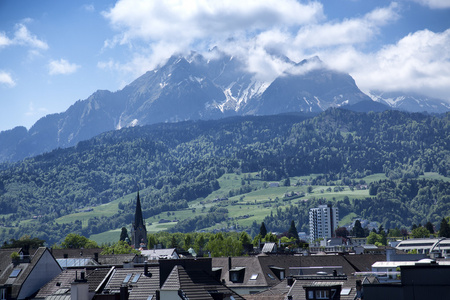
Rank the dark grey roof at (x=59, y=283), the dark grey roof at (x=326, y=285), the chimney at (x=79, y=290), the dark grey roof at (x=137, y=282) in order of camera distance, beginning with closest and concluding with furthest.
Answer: the chimney at (x=79, y=290), the dark grey roof at (x=137, y=282), the dark grey roof at (x=326, y=285), the dark grey roof at (x=59, y=283)

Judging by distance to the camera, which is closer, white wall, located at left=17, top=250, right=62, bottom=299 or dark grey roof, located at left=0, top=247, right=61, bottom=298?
dark grey roof, located at left=0, top=247, right=61, bottom=298

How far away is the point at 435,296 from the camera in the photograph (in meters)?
42.6

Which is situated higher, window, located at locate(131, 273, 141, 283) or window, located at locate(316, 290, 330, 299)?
window, located at locate(131, 273, 141, 283)

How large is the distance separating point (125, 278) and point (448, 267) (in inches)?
1392

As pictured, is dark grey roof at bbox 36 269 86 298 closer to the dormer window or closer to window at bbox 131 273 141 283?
window at bbox 131 273 141 283

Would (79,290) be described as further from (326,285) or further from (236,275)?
(236,275)

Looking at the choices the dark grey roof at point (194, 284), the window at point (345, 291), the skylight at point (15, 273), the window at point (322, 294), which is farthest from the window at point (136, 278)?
the window at point (345, 291)

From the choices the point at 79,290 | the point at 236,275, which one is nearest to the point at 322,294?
the point at 79,290

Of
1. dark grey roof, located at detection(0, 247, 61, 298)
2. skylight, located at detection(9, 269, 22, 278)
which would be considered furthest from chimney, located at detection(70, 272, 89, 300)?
skylight, located at detection(9, 269, 22, 278)

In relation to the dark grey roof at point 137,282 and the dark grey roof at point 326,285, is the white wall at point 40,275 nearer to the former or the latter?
the dark grey roof at point 137,282

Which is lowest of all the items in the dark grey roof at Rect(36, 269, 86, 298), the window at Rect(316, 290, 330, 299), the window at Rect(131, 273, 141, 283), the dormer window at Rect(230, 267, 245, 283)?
the dormer window at Rect(230, 267, 245, 283)

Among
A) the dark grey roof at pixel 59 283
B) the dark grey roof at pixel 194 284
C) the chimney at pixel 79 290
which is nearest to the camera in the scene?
the dark grey roof at pixel 194 284

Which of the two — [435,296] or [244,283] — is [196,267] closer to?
[435,296]

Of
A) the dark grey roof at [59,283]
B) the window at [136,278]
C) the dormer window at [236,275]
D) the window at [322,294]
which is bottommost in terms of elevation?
the dormer window at [236,275]
